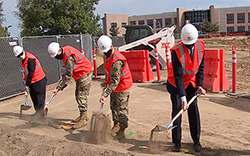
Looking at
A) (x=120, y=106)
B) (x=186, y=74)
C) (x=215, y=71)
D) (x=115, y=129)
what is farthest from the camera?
(x=215, y=71)

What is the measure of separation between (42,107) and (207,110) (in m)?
3.99

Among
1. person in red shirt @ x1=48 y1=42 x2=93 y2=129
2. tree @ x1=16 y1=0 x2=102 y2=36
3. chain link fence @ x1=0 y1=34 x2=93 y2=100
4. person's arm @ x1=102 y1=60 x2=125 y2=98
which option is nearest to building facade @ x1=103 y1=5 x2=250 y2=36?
tree @ x1=16 y1=0 x2=102 y2=36

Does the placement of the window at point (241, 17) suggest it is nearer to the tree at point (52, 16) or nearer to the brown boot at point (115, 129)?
the tree at point (52, 16)

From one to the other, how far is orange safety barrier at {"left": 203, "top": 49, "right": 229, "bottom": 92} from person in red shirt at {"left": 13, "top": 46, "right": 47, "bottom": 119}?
16.1ft

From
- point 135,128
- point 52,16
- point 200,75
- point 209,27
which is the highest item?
point 209,27

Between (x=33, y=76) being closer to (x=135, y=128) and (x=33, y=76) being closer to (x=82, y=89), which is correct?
(x=82, y=89)

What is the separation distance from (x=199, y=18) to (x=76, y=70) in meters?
79.7

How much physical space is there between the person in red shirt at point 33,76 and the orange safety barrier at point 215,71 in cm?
490

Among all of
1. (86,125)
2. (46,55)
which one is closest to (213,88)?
(86,125)

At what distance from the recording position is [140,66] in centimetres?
1123

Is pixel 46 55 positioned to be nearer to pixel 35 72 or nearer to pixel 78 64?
pixel 35 72

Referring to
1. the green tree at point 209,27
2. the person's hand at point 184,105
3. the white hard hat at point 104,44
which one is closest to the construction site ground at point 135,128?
the person's hand at point 184,105

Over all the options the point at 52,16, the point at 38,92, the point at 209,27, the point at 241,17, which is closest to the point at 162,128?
the point at 38,92

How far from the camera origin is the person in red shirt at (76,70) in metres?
5.63
